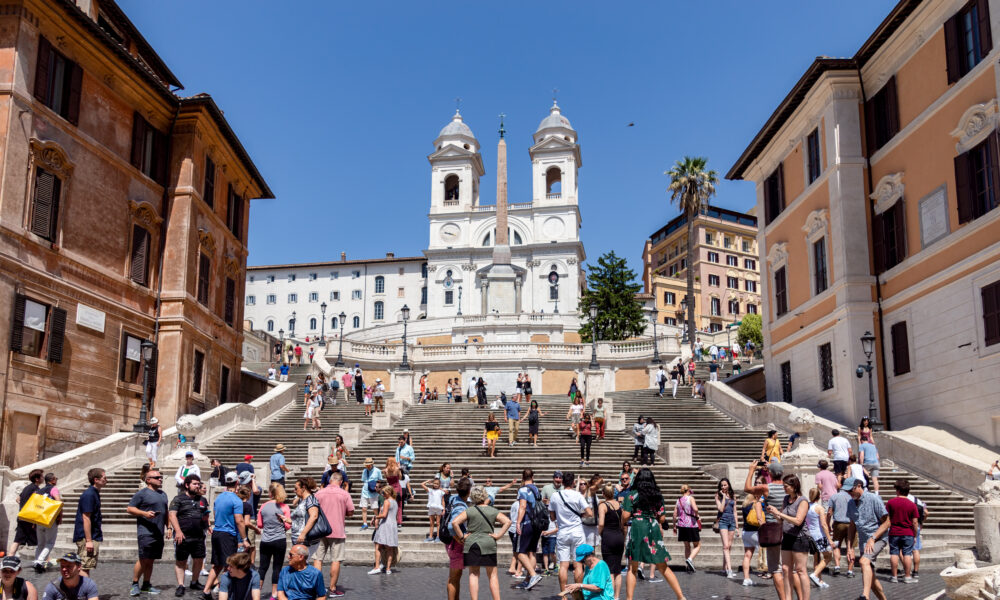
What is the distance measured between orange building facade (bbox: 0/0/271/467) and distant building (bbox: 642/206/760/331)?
73244 millimetres

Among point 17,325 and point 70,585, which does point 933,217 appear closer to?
point 70,585

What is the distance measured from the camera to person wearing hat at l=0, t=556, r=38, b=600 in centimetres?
795

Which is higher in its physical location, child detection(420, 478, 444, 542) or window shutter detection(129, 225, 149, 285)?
window shutter detection(129, 225, 149, 285)

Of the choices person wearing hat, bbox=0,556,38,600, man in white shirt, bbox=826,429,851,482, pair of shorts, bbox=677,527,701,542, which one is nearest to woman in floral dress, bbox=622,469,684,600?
pair of shorts, bbox=677,527,701,542

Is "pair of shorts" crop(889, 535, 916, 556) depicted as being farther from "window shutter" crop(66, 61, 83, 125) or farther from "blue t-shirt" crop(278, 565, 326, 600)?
"window shutter" crop(66, 61, 83, 125)

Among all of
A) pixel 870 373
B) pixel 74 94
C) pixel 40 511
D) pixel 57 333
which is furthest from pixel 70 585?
pixel 74 94

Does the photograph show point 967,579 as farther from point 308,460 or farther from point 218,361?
point 218,361

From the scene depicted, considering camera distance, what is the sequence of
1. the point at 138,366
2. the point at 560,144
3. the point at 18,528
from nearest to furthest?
the point at 18,528, the point at 138,366, the point at 560,144

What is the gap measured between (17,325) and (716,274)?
3560 inches

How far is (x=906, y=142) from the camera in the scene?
2523cm

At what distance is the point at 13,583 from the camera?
8.05 m

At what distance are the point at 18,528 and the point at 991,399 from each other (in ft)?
63.7

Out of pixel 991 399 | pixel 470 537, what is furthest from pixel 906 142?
pixel 470 537

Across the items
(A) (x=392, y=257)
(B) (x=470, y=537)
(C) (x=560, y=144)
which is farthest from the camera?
(A) (x=392, y=257)
